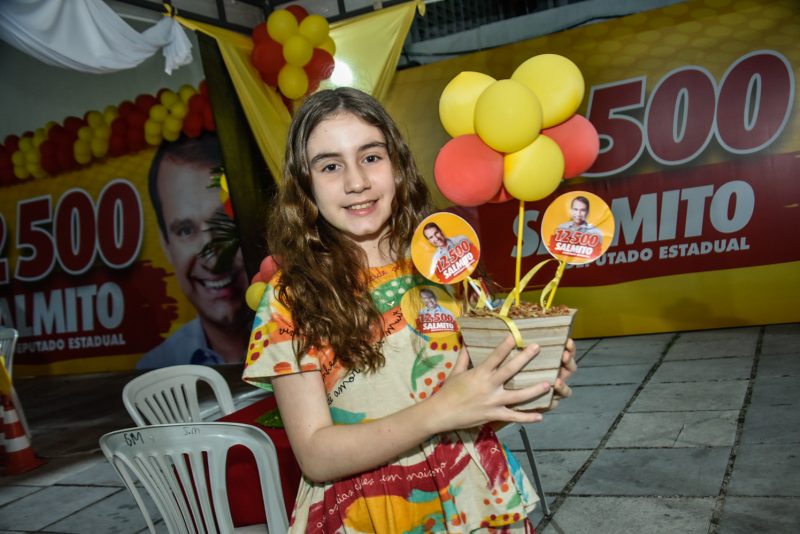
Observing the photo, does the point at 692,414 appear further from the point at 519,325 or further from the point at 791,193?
the point at 519,325

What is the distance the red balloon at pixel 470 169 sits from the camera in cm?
123

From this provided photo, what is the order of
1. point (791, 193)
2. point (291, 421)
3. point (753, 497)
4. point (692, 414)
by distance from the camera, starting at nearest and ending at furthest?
point (291, 421)
point (753, 497)
point (692, 414)
point (791, 193)

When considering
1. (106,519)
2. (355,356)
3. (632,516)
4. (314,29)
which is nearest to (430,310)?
(355,356)

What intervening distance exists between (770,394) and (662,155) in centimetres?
223

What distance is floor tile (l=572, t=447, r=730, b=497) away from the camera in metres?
2.68

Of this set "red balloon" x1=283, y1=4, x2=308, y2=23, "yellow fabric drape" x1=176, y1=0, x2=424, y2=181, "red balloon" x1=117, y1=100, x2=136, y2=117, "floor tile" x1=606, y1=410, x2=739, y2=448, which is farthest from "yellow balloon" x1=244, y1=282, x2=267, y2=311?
"red balloon" x1=117, y1=100, x2=136, y2=117

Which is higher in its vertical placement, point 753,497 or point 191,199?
point 191,199

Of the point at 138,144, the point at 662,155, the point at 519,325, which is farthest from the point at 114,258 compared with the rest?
the point at 519,325

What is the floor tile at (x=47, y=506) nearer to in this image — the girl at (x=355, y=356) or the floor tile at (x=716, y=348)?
the girl at (x=355, y=356)

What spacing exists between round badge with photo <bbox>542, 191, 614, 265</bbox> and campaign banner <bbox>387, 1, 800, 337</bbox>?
4.44 metres

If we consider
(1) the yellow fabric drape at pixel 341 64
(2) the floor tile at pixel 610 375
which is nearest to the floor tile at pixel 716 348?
(2) the floor tile at pixel 610 375

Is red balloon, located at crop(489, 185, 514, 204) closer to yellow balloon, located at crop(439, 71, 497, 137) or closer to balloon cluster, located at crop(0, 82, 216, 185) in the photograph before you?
yellow balloon, located at crop(439, 71, 497, 137)

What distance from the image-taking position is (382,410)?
1087mm

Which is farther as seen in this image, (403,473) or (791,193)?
(791,193)
